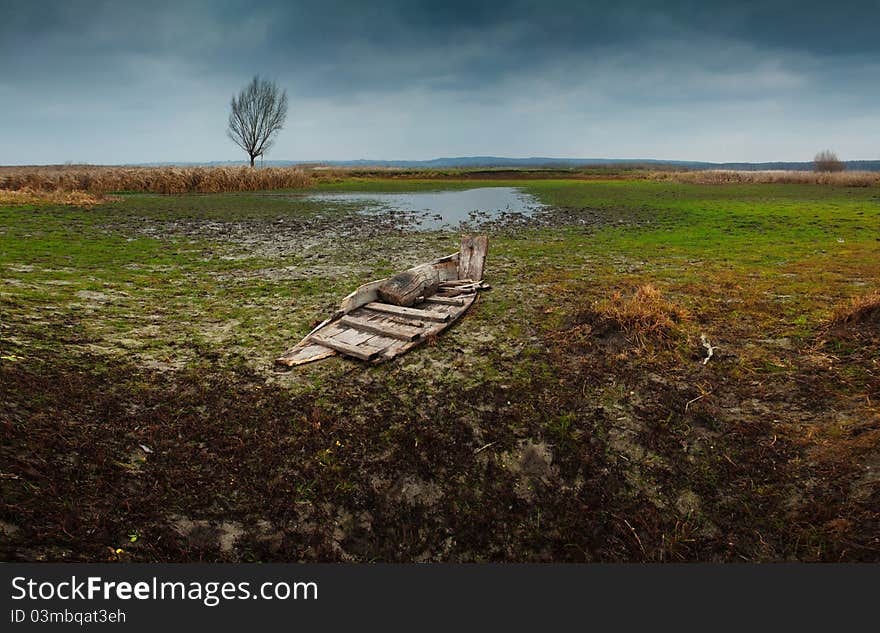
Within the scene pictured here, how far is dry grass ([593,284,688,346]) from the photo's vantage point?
654cm

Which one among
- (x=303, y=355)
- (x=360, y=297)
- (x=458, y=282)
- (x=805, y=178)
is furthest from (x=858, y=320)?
(x=805, y=178)

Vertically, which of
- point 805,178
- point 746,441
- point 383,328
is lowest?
point 746,441

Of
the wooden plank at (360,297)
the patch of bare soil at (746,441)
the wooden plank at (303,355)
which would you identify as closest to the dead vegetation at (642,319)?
the patch of bare soil at (746,441)

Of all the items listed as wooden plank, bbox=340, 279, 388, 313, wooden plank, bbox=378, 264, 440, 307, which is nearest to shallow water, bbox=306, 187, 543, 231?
wooden plank, bbox=378, 264, 440, 307

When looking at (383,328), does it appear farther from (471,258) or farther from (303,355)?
(471,258)

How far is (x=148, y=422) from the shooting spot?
4523 millimetres

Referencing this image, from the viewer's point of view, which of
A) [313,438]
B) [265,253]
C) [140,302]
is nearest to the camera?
[313,438]

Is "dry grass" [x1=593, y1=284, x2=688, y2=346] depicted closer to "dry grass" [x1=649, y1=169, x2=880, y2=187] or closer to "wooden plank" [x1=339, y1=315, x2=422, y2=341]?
"wooden plank" [x1=339, y1=315, x2=422, y2=341]

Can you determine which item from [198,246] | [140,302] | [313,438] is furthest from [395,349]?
[198,246]

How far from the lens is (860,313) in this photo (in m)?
6.50

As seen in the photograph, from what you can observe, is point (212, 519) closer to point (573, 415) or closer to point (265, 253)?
point (573, 415)

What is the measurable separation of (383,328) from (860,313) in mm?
6592

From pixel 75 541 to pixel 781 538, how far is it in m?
4.72

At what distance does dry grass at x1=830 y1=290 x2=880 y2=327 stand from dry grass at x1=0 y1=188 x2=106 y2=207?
2938cm
